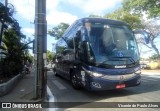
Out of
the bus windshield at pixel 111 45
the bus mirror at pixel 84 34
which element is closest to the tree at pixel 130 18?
the bus windshield at pixel 111 45

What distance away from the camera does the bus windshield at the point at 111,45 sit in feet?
39.4

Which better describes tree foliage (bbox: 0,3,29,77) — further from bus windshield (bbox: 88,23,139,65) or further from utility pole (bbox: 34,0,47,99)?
bus windshield (bbox: 88,23,139,65)

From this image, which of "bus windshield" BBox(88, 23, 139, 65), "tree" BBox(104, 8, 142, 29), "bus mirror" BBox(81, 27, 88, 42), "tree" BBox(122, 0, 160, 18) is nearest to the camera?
"bus windshield" BBox(88, 23, 139, 65)

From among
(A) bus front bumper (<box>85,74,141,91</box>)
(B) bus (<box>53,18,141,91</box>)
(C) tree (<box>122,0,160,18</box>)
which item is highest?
(C) tree (<box>122,0,160,18</box>)

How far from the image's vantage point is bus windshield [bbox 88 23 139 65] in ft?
39.4

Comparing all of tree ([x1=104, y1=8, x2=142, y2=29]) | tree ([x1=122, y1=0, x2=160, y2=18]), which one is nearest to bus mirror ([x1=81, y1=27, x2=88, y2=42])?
tree ([x1=122, y1=0, x2=160, y2=18])

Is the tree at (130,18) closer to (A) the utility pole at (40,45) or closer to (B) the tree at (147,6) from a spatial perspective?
(B) the tree at (147,6)

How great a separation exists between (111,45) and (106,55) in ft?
1.75

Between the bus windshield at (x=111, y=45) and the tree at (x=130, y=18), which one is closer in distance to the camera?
the bus windshield at (x=111, y=45)

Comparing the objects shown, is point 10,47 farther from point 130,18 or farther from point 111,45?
point 130,18

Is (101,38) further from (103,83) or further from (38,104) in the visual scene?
(38,104)

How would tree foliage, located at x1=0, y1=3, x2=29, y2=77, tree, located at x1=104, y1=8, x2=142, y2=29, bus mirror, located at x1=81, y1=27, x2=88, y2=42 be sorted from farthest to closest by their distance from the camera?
1. tree, located at x1=104, y1=8, x2=142, y2=29
2. tree foliage, located at x1=0, y1=3, x2=29, y2=77
3. bus mirror, located at x1=81, y1=27, x2=88, y2=42

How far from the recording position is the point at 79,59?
13.3 m

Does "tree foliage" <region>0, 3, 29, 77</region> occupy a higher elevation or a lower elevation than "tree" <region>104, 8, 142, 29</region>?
lower
